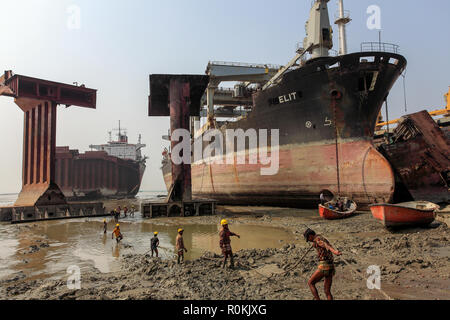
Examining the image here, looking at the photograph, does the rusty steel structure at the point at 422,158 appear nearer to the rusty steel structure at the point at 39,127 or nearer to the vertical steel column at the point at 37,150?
the rusty steel structure at the point at 39,127

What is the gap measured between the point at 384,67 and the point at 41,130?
2578 cm

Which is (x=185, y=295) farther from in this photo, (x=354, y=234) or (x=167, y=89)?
(x=167, y=89)

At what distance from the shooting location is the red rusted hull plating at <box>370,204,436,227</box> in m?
10.3

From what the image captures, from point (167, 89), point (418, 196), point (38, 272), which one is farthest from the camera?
point (167, 89)

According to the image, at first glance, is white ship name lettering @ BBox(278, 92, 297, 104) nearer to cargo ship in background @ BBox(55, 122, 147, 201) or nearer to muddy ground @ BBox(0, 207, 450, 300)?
muddy ground @ BBox(0, 207, 450, 300)

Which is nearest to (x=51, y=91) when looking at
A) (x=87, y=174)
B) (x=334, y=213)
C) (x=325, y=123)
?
(x=325, y=123)

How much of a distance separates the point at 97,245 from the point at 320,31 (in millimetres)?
20120

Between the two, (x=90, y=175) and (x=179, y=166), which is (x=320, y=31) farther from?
(x=90, y=175)

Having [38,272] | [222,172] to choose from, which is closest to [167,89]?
[222,172]

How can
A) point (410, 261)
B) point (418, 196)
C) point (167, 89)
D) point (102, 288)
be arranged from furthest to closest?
1. point (167, 89)
2. point (418, 196)
3. point (410, 261)
4. point (102, 288)

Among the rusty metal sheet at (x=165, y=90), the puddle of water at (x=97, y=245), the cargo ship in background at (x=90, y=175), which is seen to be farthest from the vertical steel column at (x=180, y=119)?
the cargo ship in background at (x=90, y=175)

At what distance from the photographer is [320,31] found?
20859 millimetres

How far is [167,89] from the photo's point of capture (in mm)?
22703

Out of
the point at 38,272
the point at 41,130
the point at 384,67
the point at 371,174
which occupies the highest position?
the point at 384,67
